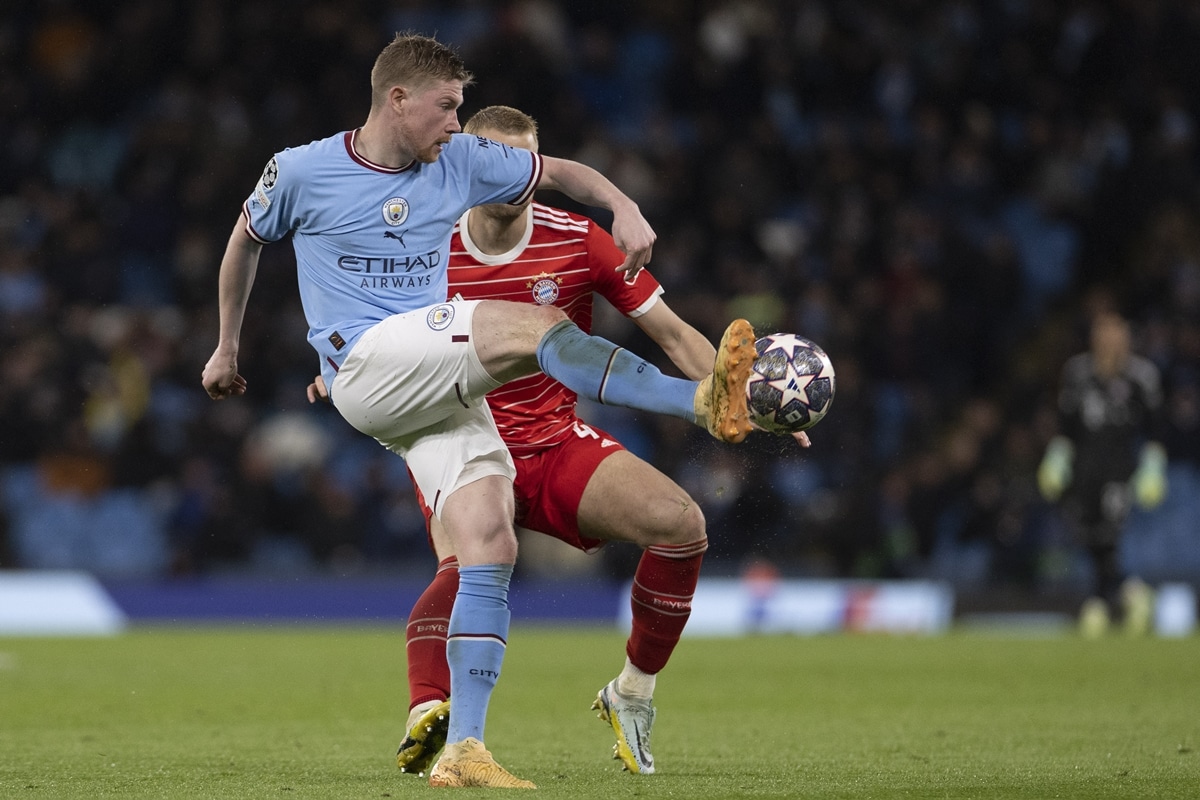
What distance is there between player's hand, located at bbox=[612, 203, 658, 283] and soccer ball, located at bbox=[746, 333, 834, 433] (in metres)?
0.50

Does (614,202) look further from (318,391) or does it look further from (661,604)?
(661,604)

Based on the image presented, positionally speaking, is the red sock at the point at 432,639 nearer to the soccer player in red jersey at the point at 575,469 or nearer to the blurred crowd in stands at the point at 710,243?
the soccer player in red jersey at the point at 575,469

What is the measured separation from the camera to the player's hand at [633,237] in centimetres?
498

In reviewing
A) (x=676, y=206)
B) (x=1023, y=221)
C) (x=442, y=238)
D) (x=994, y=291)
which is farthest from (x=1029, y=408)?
(x=442, y=238)

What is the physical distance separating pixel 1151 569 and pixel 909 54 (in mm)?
6534

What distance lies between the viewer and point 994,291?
16.9 m

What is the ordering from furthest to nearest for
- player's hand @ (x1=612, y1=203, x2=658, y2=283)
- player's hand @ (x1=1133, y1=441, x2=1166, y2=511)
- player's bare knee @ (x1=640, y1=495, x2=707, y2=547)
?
player's hand @ (x1=1133, y1=441, x2=1166, y2=511)
player's bare knee @ (x1=640, y1=495, x2=707, y2=547)
player's hand @ (x1=612, y1=203, x2=658, y2=283)

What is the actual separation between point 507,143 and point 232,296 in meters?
1.32

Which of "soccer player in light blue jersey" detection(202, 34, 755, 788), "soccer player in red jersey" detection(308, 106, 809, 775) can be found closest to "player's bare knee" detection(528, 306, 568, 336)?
"soccer player in light blue jersey" detection(202, 34, 755, 788)

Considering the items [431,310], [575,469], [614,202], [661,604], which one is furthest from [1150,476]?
[431,310]

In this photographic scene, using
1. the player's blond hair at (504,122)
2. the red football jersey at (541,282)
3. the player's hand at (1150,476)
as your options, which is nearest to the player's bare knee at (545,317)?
the red football jersey at (541,282)

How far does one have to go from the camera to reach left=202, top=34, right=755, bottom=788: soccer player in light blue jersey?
16.1 feet

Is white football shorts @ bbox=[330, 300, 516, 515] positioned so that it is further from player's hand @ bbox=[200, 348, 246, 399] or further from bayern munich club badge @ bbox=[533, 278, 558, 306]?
bayern munich club badge @ bbox=[533, 278, 558, 306]

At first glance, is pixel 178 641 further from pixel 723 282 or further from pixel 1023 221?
pixel 1023 221
